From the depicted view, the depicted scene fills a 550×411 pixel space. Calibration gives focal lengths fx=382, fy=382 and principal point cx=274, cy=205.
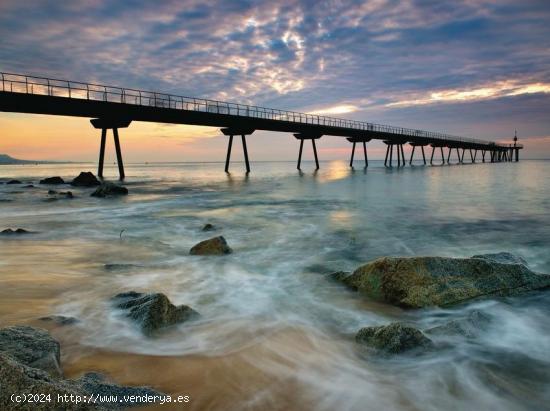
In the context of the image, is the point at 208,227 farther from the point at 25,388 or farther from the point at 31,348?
the point at 25,388

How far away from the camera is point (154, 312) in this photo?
4875 mm

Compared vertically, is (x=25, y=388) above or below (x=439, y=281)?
above

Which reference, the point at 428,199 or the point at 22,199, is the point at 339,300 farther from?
the point at 22,199

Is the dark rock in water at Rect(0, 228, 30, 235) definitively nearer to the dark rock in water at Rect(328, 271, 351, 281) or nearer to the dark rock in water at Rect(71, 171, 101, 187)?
the dark rock in water at Rect(328, 271, 351, 281)

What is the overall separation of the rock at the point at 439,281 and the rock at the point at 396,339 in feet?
4.07

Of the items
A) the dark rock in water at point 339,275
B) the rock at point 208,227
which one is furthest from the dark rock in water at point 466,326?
the rock at point 208,227

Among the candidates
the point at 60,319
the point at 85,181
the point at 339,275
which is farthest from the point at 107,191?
the point at 339,275

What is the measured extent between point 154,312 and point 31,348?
5.25 feet

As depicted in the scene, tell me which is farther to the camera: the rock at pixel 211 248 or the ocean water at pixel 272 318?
the rock at pixel 211 248

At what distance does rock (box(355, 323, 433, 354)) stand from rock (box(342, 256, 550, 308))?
124cm

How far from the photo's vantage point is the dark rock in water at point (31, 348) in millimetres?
3227

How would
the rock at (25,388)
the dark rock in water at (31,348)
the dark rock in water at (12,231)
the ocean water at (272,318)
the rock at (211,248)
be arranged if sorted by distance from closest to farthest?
the rock at (25,388) < the dark rock in water at (31,348) < the ocean water at (272,318) < the rock at (211,248) < the dark rock in water at (12,231)

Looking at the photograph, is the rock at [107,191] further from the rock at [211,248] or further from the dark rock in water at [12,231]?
the rock at [211,248]

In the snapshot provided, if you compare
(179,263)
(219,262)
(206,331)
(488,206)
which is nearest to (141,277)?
(179,263)
